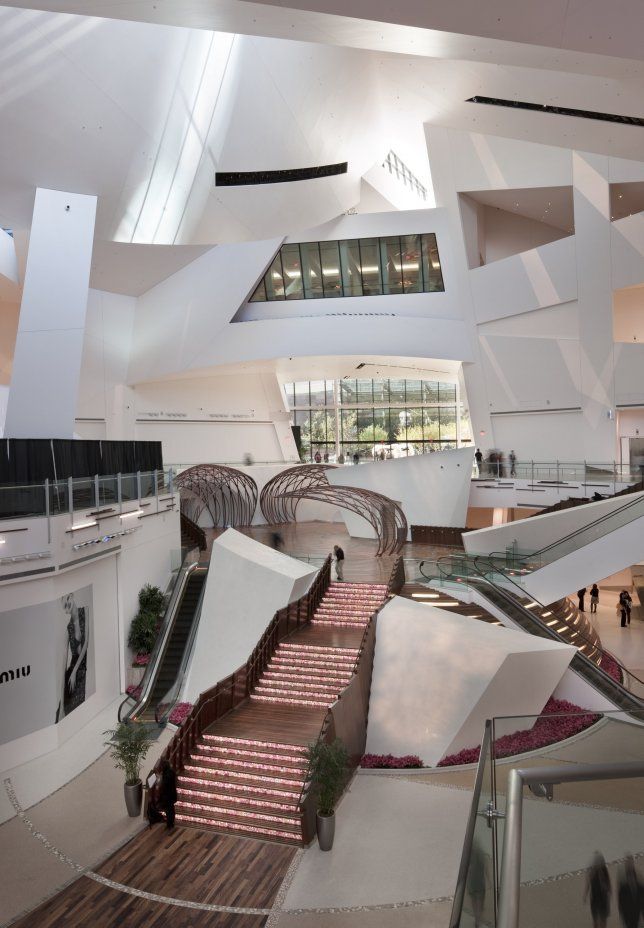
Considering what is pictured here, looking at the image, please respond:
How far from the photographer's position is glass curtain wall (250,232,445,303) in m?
27.7

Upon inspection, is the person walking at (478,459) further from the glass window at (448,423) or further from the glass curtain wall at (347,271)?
the glass window at (448,423)

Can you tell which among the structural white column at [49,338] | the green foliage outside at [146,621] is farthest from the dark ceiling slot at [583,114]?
the green foliage outside at [146,621]

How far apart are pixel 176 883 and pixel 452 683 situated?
5282 mm

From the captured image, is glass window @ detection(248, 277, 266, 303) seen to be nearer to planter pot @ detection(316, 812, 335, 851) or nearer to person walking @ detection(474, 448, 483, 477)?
person walking @ detection(474, 448, 483, 477)

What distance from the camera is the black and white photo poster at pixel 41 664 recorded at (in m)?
9.87

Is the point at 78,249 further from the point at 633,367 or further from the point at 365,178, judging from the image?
the point at 365,178

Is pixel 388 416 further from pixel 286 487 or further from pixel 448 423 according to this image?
pixel 286 487

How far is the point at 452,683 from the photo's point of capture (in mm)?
10578

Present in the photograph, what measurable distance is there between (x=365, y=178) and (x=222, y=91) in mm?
16656

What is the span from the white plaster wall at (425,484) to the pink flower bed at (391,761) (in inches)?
481

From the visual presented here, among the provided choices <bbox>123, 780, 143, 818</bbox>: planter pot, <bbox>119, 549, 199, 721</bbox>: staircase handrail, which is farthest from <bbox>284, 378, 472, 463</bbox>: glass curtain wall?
<bbox>123, 780, 143, 818</bbox>: planter pot

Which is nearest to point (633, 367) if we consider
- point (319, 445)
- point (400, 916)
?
point (400, 916)

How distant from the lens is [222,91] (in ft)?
51.9

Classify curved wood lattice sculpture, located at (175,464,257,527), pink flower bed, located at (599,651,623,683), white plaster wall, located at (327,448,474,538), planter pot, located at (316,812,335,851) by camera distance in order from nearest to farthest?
planter pot, located at (316,812,335,851), pink flower bed, located at (599,651,623,683), white plaster wall, located at (327,448,474,538), curved wood lattice sculpture, located at (175,464,257,527)
